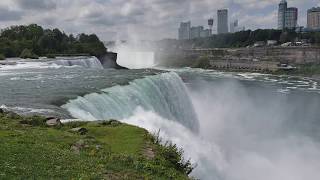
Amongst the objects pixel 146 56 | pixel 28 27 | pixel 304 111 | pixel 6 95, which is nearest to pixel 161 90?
pixel 6 95

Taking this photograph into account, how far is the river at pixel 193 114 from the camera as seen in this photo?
18766mm

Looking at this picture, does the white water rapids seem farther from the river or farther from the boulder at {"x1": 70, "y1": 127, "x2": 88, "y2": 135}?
the boulder at {"x1": 70, "y1": 127, "x2": 88, "y2": 135}

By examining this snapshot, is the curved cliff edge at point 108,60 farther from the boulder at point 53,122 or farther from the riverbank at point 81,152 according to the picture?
the riverbank at point 81,152

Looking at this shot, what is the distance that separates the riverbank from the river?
3024 millimetres

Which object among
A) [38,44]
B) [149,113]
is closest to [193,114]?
[149,113]

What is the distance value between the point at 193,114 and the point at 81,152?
71.0 feet

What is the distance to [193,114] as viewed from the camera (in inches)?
1273

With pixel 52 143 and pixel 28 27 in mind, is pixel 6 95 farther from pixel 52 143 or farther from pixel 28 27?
pixel 28 27

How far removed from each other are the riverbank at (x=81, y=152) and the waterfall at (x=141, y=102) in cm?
378

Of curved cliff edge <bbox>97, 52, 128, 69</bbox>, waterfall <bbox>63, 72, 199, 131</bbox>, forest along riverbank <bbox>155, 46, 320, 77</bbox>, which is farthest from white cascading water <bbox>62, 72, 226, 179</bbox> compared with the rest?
forest along riverbank <bbox>155, 46, 320, 77</bbox>

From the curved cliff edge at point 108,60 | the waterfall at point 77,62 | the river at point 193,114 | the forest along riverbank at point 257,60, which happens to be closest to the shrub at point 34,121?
the river at point 193,114

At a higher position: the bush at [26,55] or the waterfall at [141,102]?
the bush at [26,55]

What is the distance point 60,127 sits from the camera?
45.8ft

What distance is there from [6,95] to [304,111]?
37.2 metres
